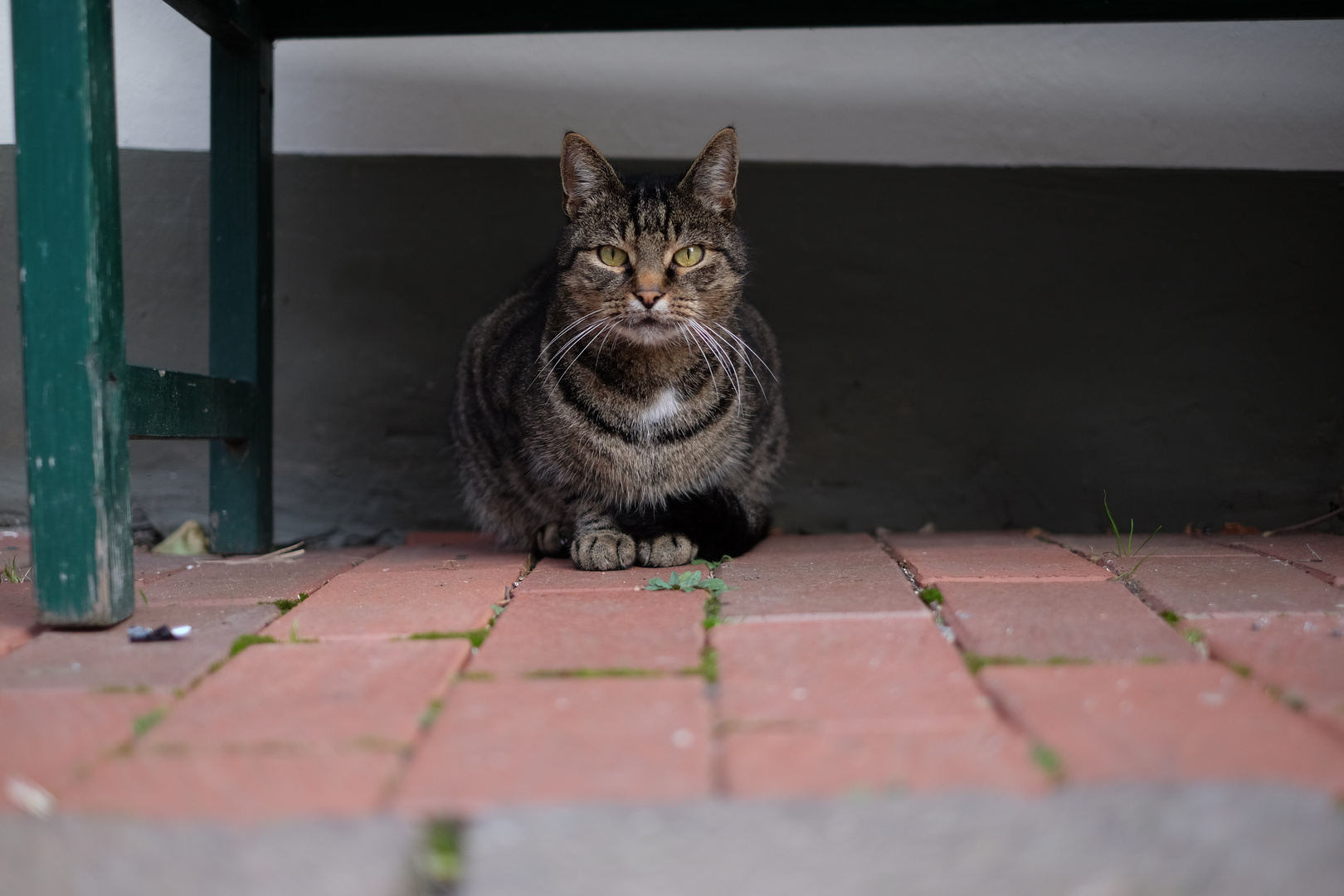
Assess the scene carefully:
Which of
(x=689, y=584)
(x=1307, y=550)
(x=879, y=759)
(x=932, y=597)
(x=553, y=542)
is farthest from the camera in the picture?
(x=553, y=542)

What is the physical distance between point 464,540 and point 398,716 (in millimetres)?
1732

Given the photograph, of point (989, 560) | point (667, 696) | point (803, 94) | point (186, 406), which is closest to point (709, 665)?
point (667, 696)

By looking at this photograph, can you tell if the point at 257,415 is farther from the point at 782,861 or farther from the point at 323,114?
the point at 782,861

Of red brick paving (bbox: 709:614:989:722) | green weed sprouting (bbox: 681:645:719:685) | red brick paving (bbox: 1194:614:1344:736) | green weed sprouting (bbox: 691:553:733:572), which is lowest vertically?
green weed sprouting (bbox: 691:553:733:572)

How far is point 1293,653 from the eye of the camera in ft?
4.79

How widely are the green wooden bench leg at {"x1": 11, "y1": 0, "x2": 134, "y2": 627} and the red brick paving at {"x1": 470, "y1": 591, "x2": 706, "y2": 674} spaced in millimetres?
756

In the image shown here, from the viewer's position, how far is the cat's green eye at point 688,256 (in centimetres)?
244

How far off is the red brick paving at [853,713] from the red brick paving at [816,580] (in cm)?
11

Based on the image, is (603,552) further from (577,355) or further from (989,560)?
(989,560)

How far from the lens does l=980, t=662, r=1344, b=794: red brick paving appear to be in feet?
3.43

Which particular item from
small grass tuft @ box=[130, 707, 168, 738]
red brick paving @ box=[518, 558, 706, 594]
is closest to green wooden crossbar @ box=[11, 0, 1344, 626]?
small grass tuft @ box=[130, 707, 168, 738]

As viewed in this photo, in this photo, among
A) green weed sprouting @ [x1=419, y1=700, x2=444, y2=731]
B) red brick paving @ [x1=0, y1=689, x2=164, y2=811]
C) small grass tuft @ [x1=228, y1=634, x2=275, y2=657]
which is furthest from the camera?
small grass tuft @ [x1=228, y1=634, x2=275, y2=657]

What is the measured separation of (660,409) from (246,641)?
1.13m

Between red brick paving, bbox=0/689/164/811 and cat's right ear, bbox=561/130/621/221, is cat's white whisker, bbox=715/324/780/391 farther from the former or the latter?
red brick paving, bbox=0/689/164/811
